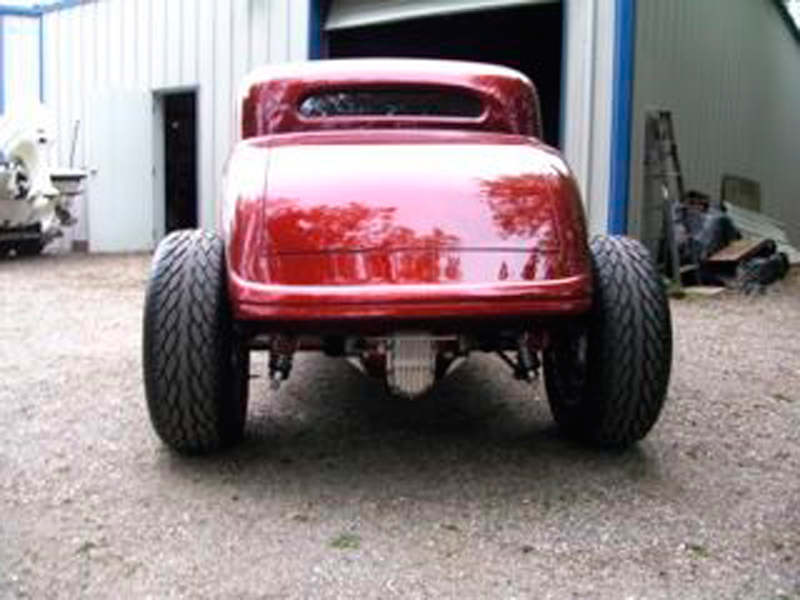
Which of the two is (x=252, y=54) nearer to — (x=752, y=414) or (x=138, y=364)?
(x=138, y=364)

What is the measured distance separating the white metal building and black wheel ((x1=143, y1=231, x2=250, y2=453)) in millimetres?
6658

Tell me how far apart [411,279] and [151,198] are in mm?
12466

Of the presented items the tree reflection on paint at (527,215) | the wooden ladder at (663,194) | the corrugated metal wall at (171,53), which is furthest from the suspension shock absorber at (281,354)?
the corrugated metal wall at (171,53)

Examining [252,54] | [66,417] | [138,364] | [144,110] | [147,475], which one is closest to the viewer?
[147,475]

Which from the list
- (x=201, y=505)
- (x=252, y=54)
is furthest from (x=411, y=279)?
(x=252, y=54)

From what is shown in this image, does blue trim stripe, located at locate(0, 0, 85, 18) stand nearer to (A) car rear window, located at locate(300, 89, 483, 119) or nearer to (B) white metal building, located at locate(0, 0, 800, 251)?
(B) white metal building, located at locate(0, 0, 800, 251)

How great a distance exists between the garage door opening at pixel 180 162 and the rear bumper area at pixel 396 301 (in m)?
12.7

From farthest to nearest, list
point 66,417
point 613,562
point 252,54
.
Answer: point 252,54 → point 66,417 → point 613,562

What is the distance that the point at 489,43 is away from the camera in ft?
56.7

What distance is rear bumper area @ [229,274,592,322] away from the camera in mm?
3947

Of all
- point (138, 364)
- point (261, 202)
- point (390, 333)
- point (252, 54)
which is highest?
point (252, 54)

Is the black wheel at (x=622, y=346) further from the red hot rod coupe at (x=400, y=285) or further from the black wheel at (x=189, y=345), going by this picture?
the black wheel at (x=189, y=345)

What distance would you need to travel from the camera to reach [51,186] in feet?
45.6

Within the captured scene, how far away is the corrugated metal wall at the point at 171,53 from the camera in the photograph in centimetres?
1357
